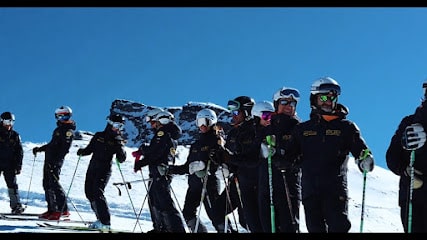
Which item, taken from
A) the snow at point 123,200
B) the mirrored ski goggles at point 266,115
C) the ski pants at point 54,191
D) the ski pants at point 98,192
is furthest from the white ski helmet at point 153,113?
the ski pants at point 54,191

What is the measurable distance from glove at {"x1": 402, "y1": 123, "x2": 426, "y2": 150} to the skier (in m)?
1.76

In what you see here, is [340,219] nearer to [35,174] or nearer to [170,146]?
[170,146]

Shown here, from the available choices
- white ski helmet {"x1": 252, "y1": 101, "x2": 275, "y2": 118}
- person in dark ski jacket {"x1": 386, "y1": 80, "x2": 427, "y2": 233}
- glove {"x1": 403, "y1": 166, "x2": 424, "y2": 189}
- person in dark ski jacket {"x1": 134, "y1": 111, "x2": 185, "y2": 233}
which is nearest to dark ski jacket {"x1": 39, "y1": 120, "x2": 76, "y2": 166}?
person in dark ski jacket {"x1": 134, "y1": 111, "x2": 185, "y2": 233}

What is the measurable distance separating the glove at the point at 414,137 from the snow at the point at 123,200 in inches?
236

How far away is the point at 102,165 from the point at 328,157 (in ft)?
18.4

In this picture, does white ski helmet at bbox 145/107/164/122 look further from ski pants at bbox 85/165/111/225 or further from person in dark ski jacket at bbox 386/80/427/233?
person in dark ski jacket at bbox 386/80/427/233

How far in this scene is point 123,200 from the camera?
813 inches

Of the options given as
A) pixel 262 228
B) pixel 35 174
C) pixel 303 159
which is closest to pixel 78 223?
pixel 262 228

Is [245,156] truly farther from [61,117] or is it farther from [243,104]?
[61,117]

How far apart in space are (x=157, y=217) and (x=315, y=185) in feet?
13.7

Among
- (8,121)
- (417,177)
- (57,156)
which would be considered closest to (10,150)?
(8,121)

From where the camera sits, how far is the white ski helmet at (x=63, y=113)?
12.8m

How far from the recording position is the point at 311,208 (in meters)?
6.57

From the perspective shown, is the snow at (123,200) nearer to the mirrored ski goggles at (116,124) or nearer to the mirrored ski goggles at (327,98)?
the mirrored ski goggles at (116,124)
